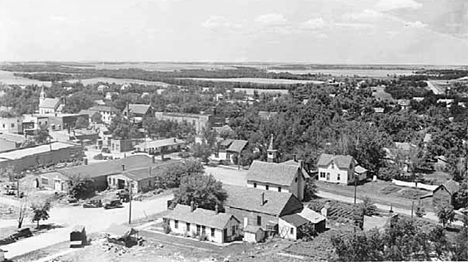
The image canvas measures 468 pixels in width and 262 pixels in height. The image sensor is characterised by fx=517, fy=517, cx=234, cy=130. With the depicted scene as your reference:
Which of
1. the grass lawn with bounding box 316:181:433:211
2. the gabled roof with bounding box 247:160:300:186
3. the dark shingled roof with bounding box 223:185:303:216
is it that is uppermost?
the gabled roof with bounding box 247:160:300:186

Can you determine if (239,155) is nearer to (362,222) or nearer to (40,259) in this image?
(362,222)

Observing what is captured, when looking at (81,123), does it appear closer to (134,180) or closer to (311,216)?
(134,180)

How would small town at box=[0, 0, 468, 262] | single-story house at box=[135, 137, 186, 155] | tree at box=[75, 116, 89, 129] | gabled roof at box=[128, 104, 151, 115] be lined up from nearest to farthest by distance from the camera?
small town at box=[0, 0, 468, 262]
single-story house at box=[135, 137, 186, 155]
tree at box=[75, 116, 89, 129]
gabled roof at box=[128, 104, 151, 115]

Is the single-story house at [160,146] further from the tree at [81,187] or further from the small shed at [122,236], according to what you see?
the small shed at [122,236]

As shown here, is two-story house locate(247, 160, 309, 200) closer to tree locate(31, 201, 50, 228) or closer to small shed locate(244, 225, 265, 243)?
small shed locate(244, 225, 265, 243)

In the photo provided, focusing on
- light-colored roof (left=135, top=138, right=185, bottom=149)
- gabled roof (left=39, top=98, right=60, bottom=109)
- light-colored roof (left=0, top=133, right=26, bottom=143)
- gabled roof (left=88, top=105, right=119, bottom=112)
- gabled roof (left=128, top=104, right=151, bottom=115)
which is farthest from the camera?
gabled roof (left=39, top=98, right=60, bottom=109)

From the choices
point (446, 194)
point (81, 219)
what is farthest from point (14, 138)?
point (446, 194)

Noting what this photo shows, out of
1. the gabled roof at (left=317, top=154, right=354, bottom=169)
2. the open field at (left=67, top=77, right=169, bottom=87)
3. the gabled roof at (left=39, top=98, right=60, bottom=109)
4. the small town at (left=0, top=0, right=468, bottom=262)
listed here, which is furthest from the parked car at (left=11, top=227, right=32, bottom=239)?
the open field at (left=67, top=77, right=169, bottom=87)

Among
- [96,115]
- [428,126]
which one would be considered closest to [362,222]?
[428,126]
